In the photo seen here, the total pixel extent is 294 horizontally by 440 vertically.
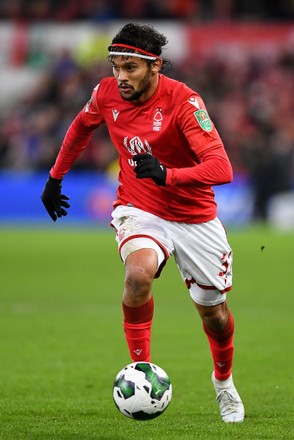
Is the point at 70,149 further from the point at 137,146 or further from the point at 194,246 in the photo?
the point at 194,246

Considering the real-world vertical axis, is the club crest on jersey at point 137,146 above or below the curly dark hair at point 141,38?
below

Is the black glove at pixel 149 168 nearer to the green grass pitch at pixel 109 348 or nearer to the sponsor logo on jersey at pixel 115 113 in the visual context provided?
the sponsor logo on jersey at pixel 115 113

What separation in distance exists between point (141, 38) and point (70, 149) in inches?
39.9

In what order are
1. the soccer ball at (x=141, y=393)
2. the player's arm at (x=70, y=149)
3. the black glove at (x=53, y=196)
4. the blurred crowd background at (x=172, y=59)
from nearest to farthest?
the soccer ball at (x=141, y=393) → the player's arm at (x=70, y=149) → the black glove at (x=53, y=196) → the blurred crowd background at (x=172, y=59)

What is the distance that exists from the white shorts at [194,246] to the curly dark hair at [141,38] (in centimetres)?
99

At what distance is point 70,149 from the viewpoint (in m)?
7.00

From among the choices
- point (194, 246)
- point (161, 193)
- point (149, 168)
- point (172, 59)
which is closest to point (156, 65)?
point (161, 193)

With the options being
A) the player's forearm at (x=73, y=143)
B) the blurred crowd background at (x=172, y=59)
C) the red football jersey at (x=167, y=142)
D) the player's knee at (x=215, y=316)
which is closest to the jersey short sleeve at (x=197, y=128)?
the red football jersey at (x=167, y=142)

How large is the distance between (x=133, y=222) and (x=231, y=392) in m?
1.27

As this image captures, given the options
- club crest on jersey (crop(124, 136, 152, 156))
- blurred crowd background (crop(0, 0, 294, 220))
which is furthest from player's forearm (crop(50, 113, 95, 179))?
blurred crowd background (crop(0, 0, 294, 220))

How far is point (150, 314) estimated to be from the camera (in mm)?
6219

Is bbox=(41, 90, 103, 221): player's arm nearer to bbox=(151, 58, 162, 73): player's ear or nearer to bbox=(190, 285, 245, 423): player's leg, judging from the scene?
bbox=(151, 58, 162, 73): player's ear

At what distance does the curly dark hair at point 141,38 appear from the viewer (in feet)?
20.8

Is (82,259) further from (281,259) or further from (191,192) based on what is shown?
(191,192)
